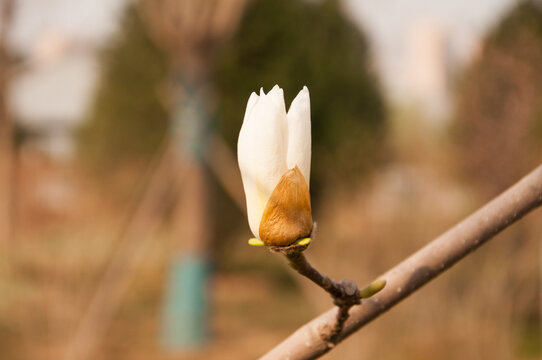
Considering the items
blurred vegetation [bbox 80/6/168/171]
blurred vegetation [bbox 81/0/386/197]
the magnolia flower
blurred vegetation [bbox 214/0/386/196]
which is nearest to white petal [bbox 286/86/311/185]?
the magnolia flower

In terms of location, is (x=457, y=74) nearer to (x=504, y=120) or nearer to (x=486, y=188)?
(x=486, y=188)

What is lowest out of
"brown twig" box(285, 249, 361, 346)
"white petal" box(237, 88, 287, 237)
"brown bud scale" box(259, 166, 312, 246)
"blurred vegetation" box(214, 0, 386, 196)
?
"brown twig" box(285, 249, 361, 346)

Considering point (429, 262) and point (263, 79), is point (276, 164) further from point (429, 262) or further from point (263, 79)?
point (263, 79)

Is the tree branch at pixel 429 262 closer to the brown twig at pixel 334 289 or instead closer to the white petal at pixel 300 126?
the brown twig at pixel 334 289

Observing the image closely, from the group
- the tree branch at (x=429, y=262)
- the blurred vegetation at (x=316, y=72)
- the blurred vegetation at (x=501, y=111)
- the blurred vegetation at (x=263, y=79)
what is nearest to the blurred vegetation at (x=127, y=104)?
the blurred vegetation at (x=263, y=79)

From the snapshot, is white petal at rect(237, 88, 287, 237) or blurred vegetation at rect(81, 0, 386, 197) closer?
white petal at rect(237, 88, 287, 237)

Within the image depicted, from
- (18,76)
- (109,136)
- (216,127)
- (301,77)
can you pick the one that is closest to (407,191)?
(216,127)

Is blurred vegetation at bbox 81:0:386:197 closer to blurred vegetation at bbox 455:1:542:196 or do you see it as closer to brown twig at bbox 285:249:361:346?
blurred vegetation at bbox 455:1:542:196
